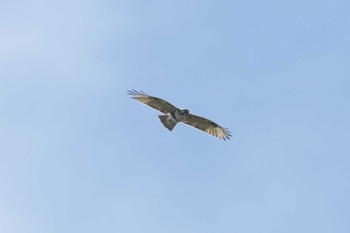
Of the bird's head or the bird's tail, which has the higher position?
the bird's head

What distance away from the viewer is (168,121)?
85875 millimetres

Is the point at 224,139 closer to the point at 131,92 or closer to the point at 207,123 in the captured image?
the point at 207,123

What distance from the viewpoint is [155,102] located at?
285 ft

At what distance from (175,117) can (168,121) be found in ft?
2.18

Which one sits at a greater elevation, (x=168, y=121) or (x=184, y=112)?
(x=184, y=112)

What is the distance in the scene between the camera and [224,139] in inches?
3531

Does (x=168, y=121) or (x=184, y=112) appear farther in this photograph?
(x=184, y=112)

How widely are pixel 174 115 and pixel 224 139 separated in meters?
4.93

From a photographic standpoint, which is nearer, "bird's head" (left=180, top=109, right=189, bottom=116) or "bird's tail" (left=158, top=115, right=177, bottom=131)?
"bird's tail" (left=158, top=115, right=177, bottom=131)

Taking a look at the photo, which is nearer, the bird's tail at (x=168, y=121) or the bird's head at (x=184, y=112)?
the bird's tail at (x=168, y=121)

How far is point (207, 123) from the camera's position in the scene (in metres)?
89.6

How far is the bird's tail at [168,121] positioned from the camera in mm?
85562

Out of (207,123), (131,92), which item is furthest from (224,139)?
(131,92)

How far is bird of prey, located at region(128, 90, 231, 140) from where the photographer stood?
86.0m
